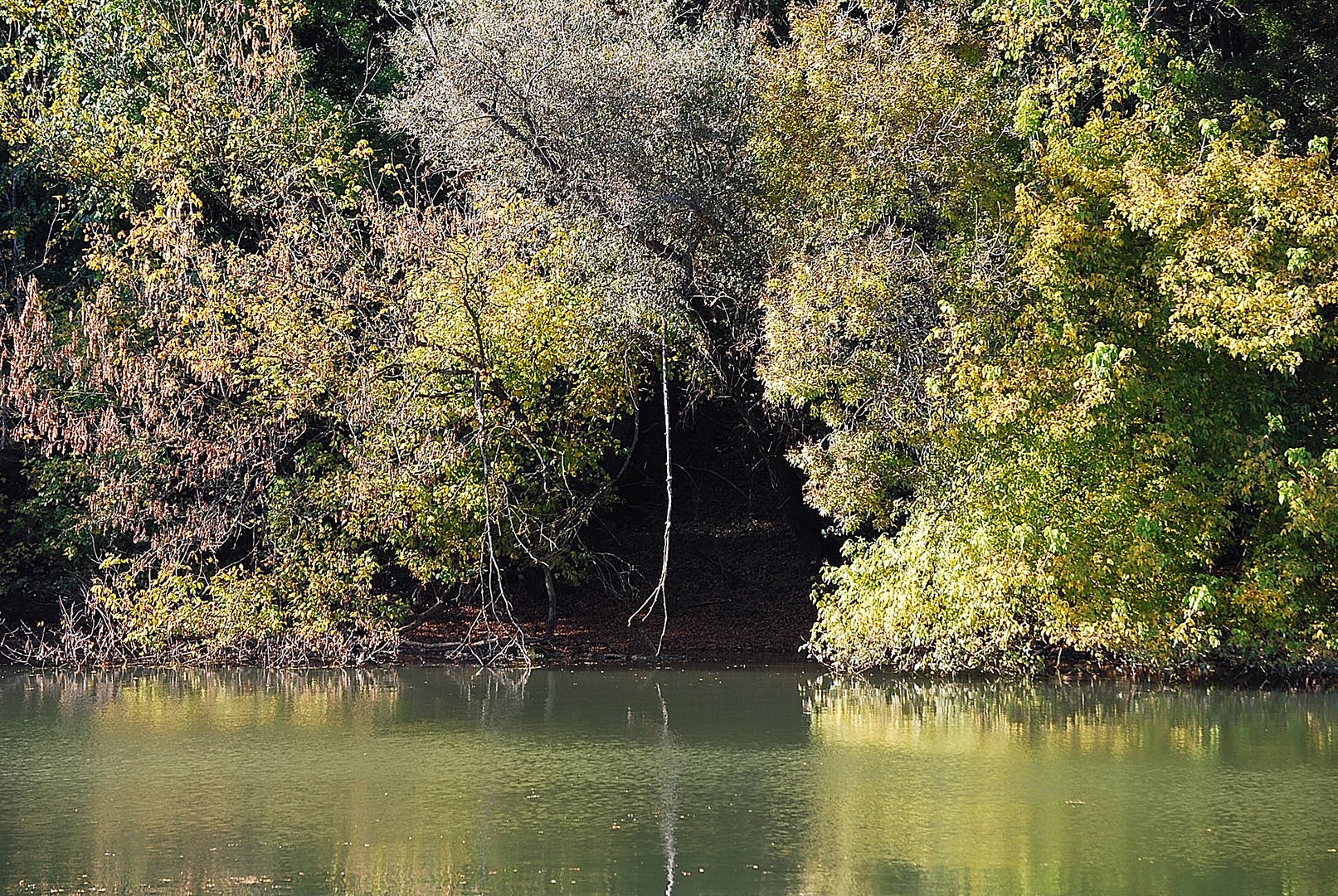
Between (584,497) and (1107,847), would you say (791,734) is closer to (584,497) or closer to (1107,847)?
(1107,847)

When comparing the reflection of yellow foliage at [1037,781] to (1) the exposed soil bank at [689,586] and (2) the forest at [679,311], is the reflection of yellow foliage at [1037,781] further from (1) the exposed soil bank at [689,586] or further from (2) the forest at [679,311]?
(1) the exposed soil bank at [689,586]

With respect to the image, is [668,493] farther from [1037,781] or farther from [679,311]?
[1037,781]

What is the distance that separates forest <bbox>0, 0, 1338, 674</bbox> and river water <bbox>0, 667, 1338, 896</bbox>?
5.02ft

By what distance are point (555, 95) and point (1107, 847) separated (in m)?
10.6

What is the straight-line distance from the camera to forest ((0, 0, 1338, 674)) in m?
14.7

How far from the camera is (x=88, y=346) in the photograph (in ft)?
58.4

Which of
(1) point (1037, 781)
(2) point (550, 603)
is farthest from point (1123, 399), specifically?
(2) point (550, 603)

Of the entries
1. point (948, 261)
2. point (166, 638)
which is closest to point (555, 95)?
point (948, 261)

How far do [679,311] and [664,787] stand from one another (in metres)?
7.46

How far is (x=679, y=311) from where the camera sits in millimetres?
17078

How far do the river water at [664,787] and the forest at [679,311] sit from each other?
153 centimetres

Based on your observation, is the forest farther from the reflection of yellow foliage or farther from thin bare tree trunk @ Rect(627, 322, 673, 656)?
the reflection of yellow foliage

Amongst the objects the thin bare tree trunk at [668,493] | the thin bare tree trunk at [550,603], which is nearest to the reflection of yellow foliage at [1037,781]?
the thin bare tree trunk at [668,493]

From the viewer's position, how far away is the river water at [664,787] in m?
8.14
